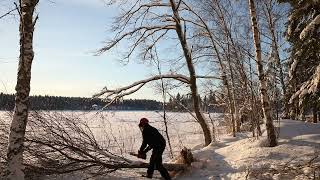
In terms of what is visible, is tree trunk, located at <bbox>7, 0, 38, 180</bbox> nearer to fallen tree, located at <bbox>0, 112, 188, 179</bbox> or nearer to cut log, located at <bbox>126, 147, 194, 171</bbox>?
fallen tree, located at <bbox>0, 112, 188, 179</bbox>

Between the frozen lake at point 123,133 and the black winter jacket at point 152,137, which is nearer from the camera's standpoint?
the black winter jacket at point 152,137

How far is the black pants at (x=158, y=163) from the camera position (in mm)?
10922

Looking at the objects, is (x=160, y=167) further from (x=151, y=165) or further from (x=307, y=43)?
(x=307, y=43)

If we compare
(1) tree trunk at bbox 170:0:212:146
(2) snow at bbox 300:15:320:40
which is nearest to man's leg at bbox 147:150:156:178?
(2) snow at bbox 300:15:320:40

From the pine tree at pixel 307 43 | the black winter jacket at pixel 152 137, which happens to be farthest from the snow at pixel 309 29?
the black winter jacket at pixel 152 137

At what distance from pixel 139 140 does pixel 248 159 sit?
41.5ft

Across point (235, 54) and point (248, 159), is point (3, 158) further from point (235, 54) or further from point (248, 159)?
point (235, 54)

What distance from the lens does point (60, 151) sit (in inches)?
427

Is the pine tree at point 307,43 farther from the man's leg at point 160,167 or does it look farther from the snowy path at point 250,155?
the man's leg at point 160,167

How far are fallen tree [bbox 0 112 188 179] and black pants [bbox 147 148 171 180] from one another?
54 centimetres

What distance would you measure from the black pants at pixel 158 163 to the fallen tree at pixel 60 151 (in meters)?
0.54

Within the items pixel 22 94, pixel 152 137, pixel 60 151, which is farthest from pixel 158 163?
pixel 22 94

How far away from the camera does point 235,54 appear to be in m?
21.3

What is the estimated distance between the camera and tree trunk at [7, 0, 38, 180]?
8609 millimetres
